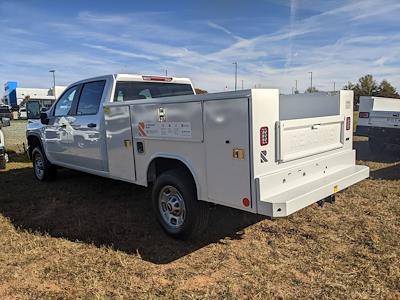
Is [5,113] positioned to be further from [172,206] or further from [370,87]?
[370,87]

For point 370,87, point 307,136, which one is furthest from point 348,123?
point 370,87

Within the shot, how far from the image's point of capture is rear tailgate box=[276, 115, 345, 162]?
376cm

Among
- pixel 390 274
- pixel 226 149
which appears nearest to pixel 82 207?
pixel 226 149

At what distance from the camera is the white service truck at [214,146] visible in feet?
11.6

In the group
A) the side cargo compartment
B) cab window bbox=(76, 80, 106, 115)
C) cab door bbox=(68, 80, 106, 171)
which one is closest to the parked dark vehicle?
cab door bbox=(68, 80, 106, 171)

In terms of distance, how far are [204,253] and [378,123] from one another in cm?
711

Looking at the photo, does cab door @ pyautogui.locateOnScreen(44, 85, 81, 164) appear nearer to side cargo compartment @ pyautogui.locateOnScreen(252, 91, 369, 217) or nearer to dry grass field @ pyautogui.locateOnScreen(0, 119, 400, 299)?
dry grass field @ pyautogui.locateOnScreen(0, 119, 400, 299)

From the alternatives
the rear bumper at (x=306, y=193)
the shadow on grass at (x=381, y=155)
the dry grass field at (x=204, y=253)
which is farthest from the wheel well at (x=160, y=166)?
the shadow on grass at (x=381, y=155)

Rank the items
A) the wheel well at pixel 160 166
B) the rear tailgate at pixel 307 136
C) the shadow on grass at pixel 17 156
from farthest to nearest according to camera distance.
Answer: the shadow on grass at pixel 17 156 → the wheel well at pixel 160 166 → the rear tailgate at pixel 307 136

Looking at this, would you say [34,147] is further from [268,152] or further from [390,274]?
[390,274]

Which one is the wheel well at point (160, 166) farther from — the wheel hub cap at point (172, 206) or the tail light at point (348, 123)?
the tail light at point (348, 123)

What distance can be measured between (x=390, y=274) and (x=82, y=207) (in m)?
4.43

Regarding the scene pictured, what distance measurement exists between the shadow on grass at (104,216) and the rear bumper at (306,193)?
1.05 meters

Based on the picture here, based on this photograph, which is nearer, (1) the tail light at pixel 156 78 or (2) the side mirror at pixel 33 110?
(1) the tail light at pixel 156 78
